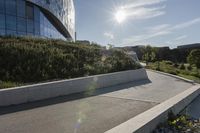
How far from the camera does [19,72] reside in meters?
11.2

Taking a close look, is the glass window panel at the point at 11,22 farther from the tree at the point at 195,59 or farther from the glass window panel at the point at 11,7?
the tree at the point at 195,59

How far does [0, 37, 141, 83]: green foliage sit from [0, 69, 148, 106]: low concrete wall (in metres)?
1.23

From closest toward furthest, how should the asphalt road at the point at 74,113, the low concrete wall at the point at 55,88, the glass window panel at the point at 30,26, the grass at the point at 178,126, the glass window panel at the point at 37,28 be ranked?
1. the asphalt road at the point at 74,113
2. the grass at the point at 178,126
3. the low concrete wall at the point at 55,88
4. the glass window panel at the point at 30,26
5. the glass window panel at the point at 37,28

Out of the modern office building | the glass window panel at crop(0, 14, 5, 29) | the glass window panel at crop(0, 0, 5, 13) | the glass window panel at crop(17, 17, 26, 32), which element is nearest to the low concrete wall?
the modern office building

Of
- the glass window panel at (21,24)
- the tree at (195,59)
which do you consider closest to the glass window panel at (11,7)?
the glass window panel at (21,24)

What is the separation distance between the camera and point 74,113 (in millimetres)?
7055

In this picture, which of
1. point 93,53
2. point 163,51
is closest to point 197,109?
point 93,53

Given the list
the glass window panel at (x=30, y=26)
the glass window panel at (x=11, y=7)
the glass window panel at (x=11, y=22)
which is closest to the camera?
the glass window panel at (x=11, y=22)

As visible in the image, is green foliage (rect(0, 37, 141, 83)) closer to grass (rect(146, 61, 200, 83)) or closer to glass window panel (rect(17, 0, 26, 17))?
grass (rect(146, 61, 200, 83))

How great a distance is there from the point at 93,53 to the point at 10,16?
13.5 meters

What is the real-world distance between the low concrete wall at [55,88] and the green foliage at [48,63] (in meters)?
1.23

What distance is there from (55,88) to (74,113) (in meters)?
2.84

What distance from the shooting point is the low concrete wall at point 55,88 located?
320 inches

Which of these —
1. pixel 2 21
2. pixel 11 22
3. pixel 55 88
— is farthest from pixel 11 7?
Result: pixel 55 88
